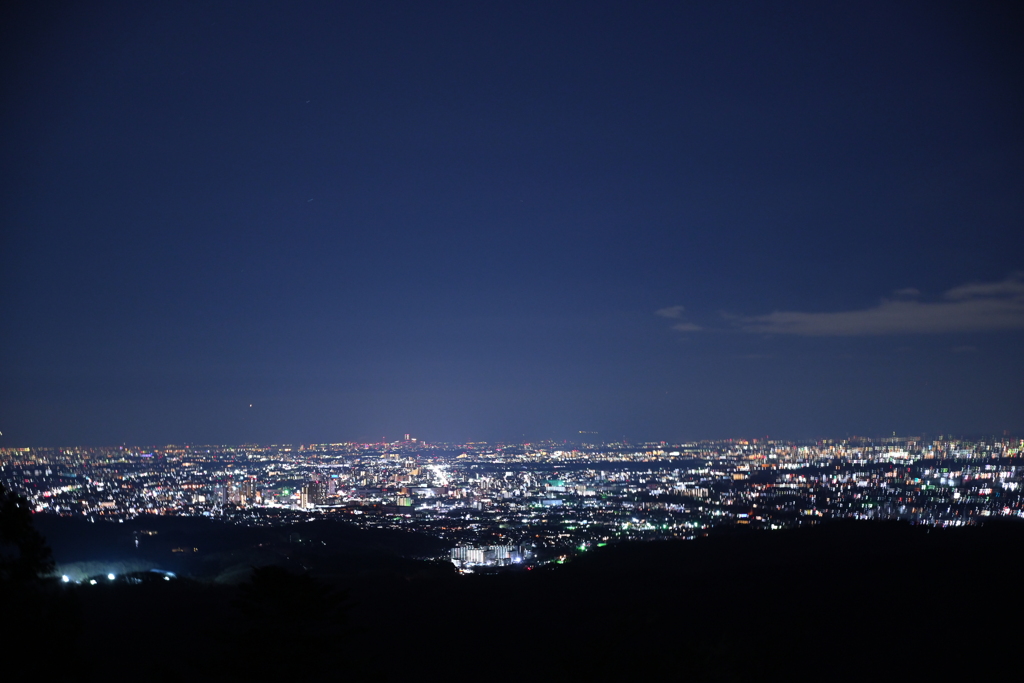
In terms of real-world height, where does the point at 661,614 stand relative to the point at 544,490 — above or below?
above

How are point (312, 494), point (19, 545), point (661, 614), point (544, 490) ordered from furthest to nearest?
point (544, 490) < point (312, 494) < point (661, 614) < point (19, 545)

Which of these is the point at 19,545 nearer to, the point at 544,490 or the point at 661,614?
the point at 661,614

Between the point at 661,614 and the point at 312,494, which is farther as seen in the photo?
the point at 312,494

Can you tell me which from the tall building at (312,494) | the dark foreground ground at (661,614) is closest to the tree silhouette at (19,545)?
the dark foreground ground at (661,614)

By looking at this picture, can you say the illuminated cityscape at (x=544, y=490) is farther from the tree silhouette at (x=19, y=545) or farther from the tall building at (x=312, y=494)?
the tree silhouette at (x=19, y=545)

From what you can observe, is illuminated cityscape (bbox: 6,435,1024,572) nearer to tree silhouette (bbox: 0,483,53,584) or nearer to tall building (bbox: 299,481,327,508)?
tall building (bbox: 299,481,327,508)

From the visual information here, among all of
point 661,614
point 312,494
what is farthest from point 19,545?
point 312,494

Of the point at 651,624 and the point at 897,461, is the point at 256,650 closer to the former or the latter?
the point at 651,624

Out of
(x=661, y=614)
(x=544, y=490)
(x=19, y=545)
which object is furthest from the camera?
(x=544, y=490)
